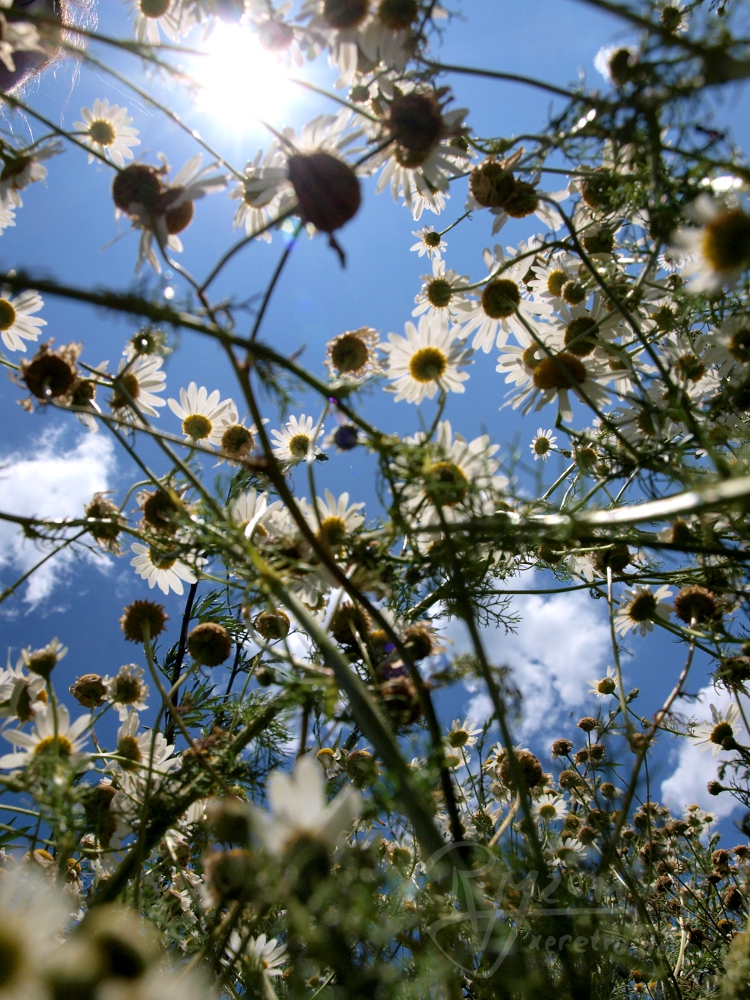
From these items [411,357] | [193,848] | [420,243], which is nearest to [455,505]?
[411,357]

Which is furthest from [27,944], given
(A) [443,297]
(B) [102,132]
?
(B) [102,132]

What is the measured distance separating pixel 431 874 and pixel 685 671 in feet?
2.33

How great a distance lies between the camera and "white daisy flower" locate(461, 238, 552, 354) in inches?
59.0

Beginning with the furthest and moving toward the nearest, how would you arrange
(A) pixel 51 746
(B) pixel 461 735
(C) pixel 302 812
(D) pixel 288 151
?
1. (B) pixel 461 735
2. (A) pixel 51 746
3. (D) pixel 288 151
4. (C) pixel 302 812

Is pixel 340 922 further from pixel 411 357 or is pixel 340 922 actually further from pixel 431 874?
pixel 411 357

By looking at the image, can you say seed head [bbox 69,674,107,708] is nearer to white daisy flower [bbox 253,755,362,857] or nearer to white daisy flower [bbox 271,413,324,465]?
white daisy flower [bbox 271,413,324,465]

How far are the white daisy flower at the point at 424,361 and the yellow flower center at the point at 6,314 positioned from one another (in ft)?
3.72

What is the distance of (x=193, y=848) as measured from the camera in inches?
52.1

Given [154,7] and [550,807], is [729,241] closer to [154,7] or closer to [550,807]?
[154,7]

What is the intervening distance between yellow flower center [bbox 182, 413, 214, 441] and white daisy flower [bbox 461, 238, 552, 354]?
769 mm

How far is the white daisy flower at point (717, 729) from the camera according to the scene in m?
2.02

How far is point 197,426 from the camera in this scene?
165cm

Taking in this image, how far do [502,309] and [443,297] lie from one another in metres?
0.21

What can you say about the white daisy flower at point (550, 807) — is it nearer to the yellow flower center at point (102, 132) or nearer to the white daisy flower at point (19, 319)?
the white daisy flower at point (19, 319)
